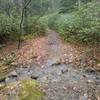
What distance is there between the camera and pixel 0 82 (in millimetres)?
7305

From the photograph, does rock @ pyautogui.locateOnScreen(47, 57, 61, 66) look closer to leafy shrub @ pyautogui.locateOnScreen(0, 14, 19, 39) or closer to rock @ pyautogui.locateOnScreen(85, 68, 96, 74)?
rock @ pyautogui.locateOnScreen(85, 68, 96, 74)

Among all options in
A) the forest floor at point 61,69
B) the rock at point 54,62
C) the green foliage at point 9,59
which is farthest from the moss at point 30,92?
the green foliage at point 9,59

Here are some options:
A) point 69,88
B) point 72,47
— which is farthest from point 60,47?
point 69,88

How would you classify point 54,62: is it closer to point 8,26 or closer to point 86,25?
point 86,25

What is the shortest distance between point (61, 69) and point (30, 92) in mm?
2479

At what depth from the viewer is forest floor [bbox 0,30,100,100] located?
6.13m

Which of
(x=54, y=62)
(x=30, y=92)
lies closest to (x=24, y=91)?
(x=30, y=92)

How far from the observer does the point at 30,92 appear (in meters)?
5.72

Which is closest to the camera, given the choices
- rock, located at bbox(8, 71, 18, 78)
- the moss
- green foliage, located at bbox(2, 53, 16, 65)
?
the moss

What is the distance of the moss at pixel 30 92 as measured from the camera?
5.53 m

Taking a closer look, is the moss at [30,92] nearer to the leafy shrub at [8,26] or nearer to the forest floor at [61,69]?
the forest floor at [61,69]

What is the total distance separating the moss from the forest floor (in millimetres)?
216

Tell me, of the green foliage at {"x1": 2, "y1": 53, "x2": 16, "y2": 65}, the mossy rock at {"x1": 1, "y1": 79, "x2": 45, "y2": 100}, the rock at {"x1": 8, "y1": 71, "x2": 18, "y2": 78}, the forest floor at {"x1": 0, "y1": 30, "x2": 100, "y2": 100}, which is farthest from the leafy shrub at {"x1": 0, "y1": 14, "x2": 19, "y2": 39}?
the mossy rock at {"x1": 1, "y1": 79, "x2": 45, "y2": 100}

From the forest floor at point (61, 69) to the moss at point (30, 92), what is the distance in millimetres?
216
